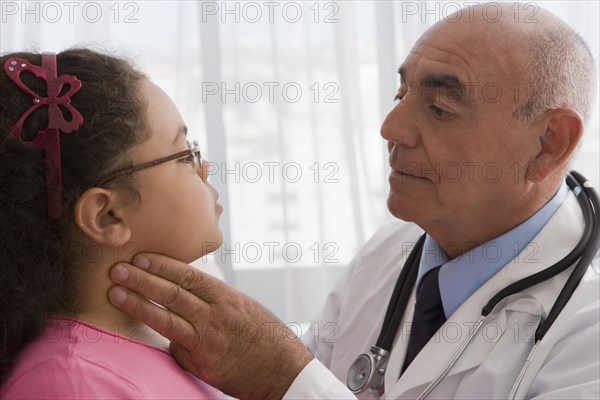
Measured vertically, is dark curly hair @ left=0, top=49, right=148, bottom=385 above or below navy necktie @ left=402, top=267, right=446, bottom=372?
above

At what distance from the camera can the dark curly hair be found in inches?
40.1

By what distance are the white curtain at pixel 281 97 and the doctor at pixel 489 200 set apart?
87 centimetres

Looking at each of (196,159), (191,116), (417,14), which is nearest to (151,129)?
(196,159)

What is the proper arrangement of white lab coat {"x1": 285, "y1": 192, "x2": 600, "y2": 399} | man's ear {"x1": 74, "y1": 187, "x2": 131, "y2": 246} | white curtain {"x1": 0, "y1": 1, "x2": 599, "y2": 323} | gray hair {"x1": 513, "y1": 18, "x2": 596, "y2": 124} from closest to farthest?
man's ear {"x1": 74, "y1": 187, "x2": 131, "y2": 246}
white lab coat {"x1": 285, "y1": 192, "x2": 600, "y2": 399}
gray hair {"x1": 513, "y1": 18, "x2": 596, "y2": 124}
white curtain {"x1": 0, "y1": 1, "x2": 599, "y2": 323}

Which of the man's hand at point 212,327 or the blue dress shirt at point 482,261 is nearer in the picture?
the man's hand at point 212,327

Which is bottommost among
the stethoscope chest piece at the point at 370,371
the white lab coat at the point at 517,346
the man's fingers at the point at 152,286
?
the stethoscope chest piece at the point at 370,371

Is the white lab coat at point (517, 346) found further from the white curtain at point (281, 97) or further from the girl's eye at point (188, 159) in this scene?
the white curtain at point (281, 97)

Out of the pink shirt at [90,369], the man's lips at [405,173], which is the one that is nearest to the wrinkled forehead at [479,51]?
the man's lips at [405,173]

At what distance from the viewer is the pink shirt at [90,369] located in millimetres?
944

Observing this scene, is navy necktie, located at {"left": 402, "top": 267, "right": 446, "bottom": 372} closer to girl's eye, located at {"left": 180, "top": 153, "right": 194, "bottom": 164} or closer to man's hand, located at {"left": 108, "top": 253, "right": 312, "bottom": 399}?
man's hand, located at {"left": 108, "top": 253, "right": 312, "bottom": 399}

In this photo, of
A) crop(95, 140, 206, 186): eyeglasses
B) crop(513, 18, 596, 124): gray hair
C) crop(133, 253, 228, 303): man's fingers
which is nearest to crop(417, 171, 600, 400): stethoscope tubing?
crop(513, 18, 596, 124): gray hair

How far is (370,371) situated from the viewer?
5.01ft

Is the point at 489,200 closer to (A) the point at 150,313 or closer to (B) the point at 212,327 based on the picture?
(B) the point at 212,327

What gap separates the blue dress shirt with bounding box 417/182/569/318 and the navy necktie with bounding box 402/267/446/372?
0.02 metres
